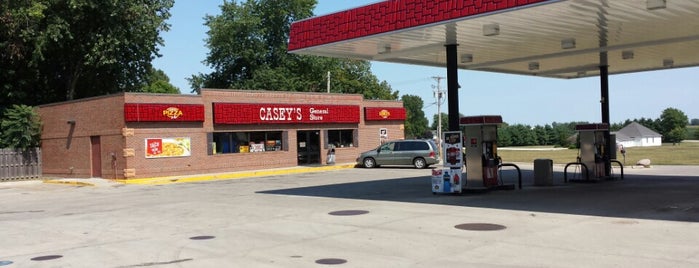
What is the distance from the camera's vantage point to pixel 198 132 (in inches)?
1229

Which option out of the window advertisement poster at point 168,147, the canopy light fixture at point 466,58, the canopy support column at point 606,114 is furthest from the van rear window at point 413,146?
the canopy light fixture at point 466,58

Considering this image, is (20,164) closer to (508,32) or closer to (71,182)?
(71,182)

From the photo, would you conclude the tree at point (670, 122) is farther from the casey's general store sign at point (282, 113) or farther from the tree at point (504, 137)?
the casey's general store sign at point (282, 113)

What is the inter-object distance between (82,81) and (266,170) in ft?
61.3

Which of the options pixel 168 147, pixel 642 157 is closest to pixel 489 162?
pixel 168 147

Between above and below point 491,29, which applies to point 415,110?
above

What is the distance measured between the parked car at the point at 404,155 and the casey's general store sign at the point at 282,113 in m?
3.10

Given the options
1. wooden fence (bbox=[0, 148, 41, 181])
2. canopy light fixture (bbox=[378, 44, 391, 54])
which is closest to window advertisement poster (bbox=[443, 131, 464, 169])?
canopy light fixture (bbox=[378, 44, 391, 54])

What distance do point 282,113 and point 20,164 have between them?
1396 cm

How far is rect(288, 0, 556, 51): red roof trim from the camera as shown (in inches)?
523

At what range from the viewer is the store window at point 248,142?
1282 inches

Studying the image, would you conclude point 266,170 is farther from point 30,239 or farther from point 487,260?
point 487,260

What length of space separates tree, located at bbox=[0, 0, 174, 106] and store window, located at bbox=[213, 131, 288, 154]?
11230mm

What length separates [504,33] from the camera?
54.2ft
